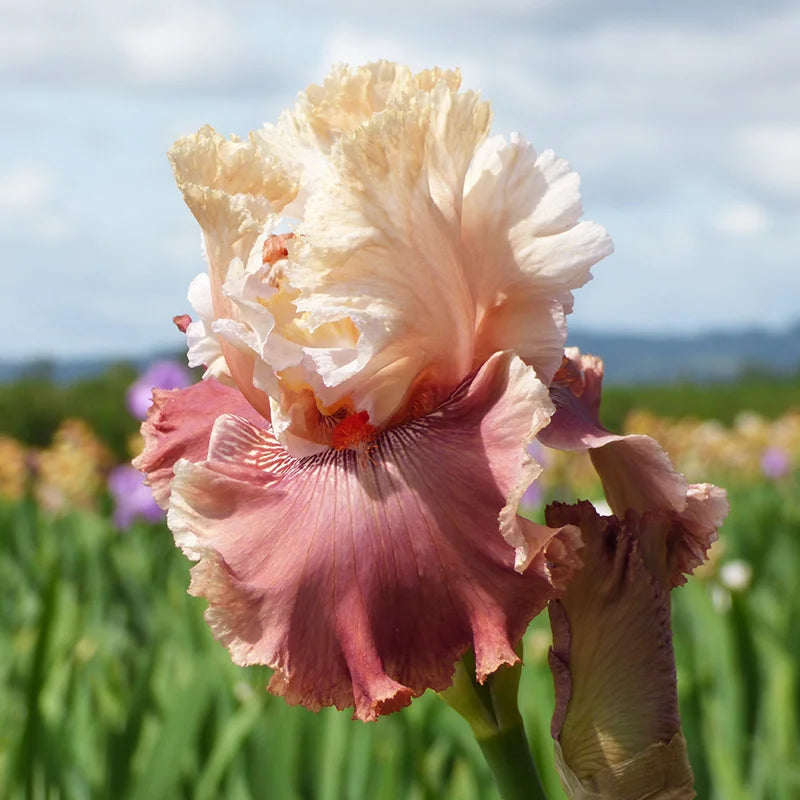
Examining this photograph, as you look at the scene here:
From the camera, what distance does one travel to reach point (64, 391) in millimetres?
13664

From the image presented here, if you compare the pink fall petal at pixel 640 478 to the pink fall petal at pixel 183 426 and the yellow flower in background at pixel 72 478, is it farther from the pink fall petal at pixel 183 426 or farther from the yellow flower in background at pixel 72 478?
the yellow flower in background at pixel 72 478

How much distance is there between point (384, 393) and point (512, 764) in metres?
0.30

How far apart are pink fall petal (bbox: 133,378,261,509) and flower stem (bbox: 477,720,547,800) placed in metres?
0.35

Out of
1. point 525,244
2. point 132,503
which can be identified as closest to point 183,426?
point 525,244

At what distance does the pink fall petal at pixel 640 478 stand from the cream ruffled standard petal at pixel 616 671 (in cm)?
3

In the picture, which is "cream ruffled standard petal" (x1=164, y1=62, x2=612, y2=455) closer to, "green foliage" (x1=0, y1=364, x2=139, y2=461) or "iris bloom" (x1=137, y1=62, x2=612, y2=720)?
"iris bloom" (x1=137, y1=62, x2=612, y2=720)

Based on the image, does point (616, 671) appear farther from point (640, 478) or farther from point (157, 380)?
point (157, 380)

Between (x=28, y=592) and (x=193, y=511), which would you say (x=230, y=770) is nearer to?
(x=193, y=511)

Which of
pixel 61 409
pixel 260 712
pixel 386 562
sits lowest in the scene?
pixel 61 409

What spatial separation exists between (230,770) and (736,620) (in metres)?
1.15

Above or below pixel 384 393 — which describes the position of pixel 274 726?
below

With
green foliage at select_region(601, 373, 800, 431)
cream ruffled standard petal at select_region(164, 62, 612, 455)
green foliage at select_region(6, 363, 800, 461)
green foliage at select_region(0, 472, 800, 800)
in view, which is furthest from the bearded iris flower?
green foliage at select_region(601, 373, 800, 431)

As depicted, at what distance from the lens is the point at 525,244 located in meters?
0.87

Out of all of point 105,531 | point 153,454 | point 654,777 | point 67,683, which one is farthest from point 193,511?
point 105,531
